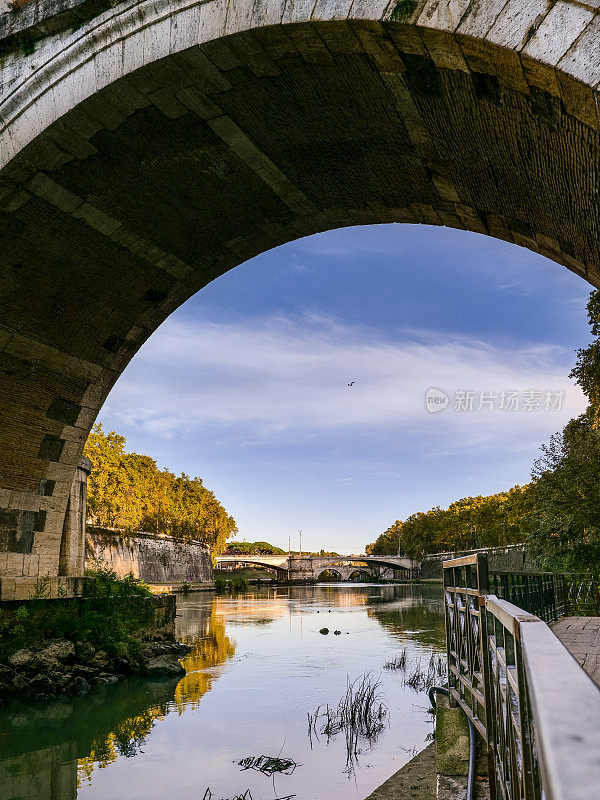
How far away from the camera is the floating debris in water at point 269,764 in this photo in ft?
22.6

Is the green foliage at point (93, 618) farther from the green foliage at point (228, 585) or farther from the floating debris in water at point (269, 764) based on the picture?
the green foliage at point (228, 585)

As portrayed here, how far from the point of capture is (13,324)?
8.24 metres

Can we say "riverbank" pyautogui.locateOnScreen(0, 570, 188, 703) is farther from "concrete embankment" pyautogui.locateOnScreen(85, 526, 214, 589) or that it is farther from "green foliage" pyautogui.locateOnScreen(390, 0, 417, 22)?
"concrete embankment" pyautogui.locateOnScreen(85, 526, 214, 589)

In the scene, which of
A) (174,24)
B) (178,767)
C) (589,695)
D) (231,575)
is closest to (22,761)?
(178,767)

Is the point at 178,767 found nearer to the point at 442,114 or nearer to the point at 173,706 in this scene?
the point at 173,706

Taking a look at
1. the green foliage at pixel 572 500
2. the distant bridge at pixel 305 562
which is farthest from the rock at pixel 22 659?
the distant bridge at pixel 305 562

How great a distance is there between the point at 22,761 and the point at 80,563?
12.2ft

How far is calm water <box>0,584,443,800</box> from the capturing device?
6551mm

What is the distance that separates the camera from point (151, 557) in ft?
126

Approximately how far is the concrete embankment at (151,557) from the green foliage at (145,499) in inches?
56.5

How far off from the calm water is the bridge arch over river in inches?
87.7

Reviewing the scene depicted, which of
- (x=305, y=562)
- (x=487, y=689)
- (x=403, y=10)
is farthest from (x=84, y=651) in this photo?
(x=305, y=562)

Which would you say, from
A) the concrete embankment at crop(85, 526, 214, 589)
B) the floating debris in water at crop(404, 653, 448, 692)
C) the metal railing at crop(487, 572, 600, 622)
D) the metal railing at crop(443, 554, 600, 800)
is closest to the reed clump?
the floating debris in water at crop(404, 653, 448, 692)

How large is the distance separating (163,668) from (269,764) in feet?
15.8
